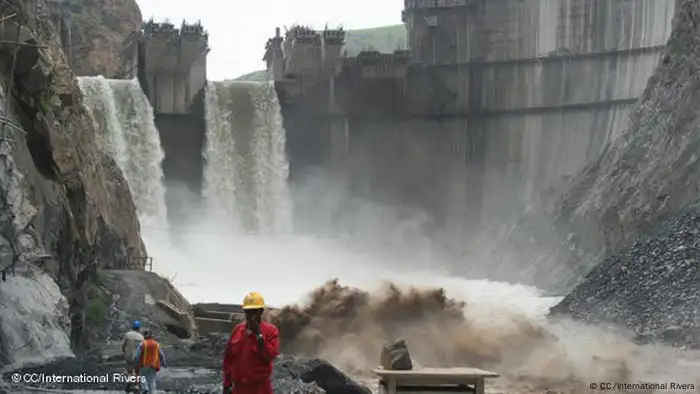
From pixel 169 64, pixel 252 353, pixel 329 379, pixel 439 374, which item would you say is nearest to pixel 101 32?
pixel 169 64

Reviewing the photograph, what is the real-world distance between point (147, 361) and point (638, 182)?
29.9 m

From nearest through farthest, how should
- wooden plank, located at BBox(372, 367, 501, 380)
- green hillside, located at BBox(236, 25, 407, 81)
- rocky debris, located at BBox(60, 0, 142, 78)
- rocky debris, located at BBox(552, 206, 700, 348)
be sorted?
wooden plank, located at BBox(372, 367, 501, 380) → rocky debris, located at BBox(552, 206, 700, 348) → rocky debris, located at BBox(60, 0, 142, 78) → green hillside, located at BBox(236, 25, 407, 81)

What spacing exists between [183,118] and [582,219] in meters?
22.2

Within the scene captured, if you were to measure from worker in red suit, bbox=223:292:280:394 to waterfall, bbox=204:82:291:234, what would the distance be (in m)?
47.8

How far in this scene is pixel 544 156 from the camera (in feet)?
191

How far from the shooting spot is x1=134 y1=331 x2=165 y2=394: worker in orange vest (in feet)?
45.5

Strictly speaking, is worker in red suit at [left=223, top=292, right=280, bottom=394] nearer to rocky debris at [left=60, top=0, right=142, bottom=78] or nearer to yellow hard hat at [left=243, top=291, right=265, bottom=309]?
yellow hard hat at [left=243, top=291, right=265, bottom=309]

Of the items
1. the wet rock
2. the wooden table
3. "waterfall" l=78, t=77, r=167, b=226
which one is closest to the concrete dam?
"waterfall" l=78, t=77, r=167, b=226

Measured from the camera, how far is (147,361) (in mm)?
13945

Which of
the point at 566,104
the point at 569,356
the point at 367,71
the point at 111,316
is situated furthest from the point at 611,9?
the point at 111,316

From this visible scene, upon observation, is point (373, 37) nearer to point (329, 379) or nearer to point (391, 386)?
point (329, 379)

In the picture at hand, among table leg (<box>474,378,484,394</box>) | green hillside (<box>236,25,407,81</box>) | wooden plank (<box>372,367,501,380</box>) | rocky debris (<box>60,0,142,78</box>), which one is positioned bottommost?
table leg (<box>474,378,484,394</box>)

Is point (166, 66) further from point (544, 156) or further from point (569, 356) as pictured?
point (569, 356)

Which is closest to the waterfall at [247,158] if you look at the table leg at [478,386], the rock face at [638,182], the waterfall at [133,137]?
the waterfall at [133,137]
